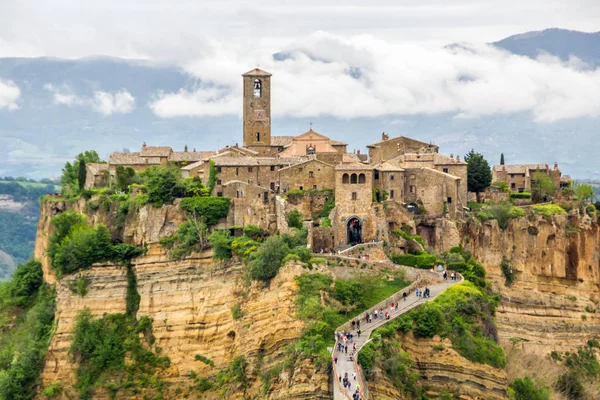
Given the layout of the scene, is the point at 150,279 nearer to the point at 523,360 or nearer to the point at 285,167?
the point at 285,167

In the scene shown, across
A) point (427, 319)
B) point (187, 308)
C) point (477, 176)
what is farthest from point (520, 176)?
point (187, 308)

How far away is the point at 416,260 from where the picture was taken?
63750 millimetres

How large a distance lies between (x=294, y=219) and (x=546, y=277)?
2131 cm

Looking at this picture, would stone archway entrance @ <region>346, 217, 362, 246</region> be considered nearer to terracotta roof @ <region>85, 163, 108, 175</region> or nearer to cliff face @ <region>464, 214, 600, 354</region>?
cliff face @ <region>464, 214, 600, 354</region>

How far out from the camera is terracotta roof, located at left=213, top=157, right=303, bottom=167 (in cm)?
7125

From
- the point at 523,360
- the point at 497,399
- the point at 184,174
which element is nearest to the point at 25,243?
the point at 184,174

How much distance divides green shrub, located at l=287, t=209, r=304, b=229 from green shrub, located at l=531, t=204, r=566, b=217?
1905cm

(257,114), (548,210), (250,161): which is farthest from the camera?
(257,114)

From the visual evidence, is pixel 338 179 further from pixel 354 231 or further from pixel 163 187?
pixel 163 187

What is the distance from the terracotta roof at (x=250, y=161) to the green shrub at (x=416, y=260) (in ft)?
40.9

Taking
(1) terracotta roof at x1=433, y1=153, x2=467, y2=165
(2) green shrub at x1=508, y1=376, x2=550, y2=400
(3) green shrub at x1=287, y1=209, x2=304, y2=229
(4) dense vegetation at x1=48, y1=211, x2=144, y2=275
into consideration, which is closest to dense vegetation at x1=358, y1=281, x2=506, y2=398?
(2) green shrub at x1=508, y1=376, x2=550, y2=400

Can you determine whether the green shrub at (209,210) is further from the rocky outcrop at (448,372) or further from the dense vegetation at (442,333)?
the rocky outcrop at (448,372)

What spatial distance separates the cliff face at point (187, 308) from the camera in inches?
2292

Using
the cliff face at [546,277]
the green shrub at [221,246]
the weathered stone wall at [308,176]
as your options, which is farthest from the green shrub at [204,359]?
the cliff face at [546,277]
